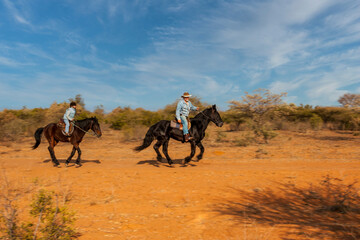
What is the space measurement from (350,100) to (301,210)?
22750 millimetres

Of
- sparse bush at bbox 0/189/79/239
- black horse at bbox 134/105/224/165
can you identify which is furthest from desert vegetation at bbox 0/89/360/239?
black horse at bbox 134/105/224/165

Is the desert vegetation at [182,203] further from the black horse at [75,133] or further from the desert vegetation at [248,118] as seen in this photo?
the desert vegetation at [248,118]

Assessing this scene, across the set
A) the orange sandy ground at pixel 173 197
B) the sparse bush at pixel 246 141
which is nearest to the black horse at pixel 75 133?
the orange sandy ground at pixel 173 197

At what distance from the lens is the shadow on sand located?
384 cm

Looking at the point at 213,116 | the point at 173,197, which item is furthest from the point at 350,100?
the point at 173,197

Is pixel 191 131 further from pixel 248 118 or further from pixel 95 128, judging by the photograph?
pixel 248 118

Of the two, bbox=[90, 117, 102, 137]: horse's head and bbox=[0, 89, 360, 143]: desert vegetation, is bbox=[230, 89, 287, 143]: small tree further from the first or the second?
bbox=[90, 117, 102, 137]: horse's head

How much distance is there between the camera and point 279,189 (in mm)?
6355

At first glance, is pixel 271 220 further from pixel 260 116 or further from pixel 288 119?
pixel 288 119

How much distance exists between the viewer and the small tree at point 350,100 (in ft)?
60.9

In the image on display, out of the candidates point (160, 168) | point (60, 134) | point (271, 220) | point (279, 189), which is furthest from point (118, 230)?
point (60, 134)

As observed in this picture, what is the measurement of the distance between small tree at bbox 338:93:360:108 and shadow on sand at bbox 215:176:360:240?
51.7 feet

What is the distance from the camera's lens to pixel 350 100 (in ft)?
72.7

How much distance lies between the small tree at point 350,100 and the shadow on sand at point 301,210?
51.7 feet
